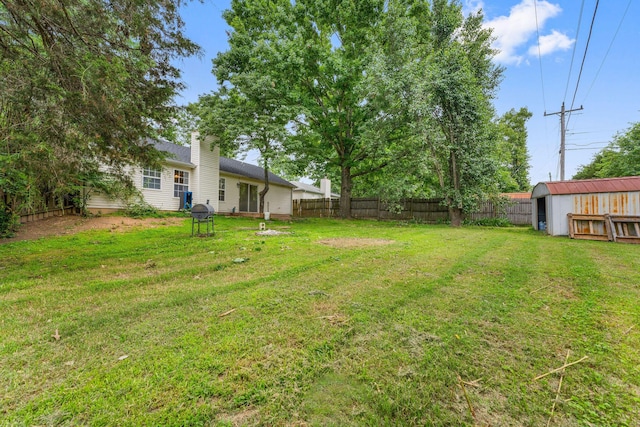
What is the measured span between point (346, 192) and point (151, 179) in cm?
1004

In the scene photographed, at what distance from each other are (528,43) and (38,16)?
46.4ft

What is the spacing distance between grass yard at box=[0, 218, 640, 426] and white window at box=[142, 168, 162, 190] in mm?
8995

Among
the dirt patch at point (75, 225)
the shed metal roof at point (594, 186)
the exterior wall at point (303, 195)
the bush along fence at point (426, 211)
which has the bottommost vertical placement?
the dirt patch at point (75, 225)

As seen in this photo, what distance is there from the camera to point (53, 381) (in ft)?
5.05

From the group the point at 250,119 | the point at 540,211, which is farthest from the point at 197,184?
the point at 540,211

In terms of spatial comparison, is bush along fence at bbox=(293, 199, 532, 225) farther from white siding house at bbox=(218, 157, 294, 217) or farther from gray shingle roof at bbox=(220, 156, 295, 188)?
gray shingle roof at bbox=(220, 156, 295, 188)

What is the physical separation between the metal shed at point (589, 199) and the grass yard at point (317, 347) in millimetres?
6410

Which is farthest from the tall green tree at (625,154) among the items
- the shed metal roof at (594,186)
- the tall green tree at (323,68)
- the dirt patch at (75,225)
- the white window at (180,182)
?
the dirt patch at (75,225)

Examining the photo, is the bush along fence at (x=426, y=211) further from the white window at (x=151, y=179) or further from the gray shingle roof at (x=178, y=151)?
the white window at (x=151, y=179)

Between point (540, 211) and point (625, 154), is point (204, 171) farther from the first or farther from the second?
point (625, 154)

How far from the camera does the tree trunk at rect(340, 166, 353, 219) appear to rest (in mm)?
15348

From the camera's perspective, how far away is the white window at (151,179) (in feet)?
39.2

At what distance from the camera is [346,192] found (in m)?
15.6

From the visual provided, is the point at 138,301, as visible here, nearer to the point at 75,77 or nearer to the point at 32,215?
the point at 75,77
